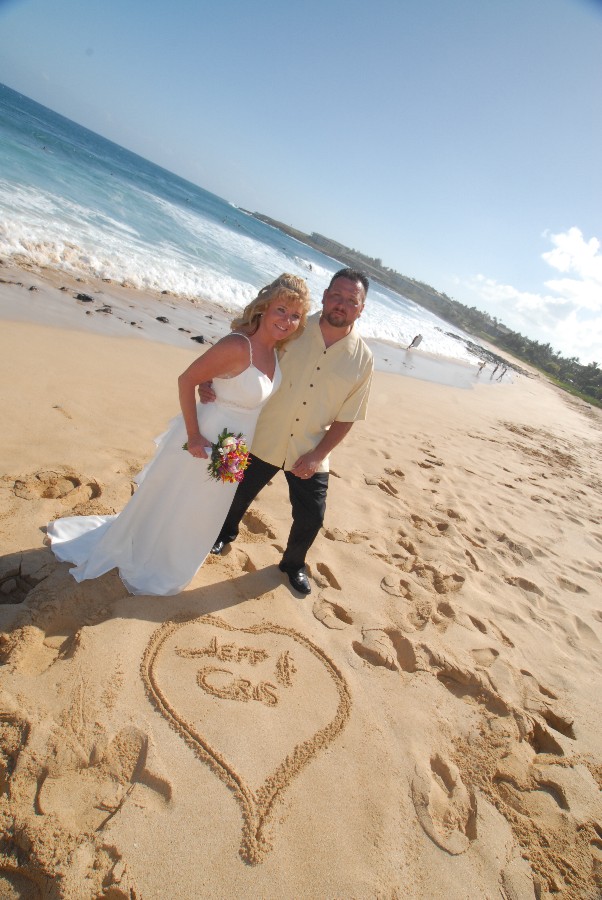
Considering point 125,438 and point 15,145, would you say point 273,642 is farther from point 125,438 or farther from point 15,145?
point 15,145

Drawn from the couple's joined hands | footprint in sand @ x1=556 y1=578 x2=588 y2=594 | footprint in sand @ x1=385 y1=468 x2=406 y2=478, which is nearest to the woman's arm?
the couple's joined hands

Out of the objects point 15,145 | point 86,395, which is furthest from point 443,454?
point 15,145

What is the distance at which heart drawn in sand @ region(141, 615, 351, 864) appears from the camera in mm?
2152

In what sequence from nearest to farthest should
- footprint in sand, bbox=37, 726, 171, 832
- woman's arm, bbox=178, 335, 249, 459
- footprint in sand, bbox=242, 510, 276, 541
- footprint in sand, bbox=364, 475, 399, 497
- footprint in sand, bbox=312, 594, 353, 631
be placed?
1. footprint in sand, bbox=37, 726, 171, 832
2. woman's arm, bbox=178, 335, 249, 459
3. footprint in sand, bbox=312, 594, 353, 631
4. footprint in sand, bbox=242, 510, 276, 541
5. footprint in sand, bbox=364, 475, 399, 497

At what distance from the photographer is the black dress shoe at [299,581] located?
3479 millimetres

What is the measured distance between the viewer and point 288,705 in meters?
2.58

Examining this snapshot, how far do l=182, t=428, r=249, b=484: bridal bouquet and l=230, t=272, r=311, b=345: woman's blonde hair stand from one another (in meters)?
0.69

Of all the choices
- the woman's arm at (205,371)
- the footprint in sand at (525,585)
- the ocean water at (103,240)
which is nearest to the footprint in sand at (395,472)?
the footprint in sand at (525,585)

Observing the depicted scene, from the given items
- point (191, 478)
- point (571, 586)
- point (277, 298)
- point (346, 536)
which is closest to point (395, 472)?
point (346, 536)

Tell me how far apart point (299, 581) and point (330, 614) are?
0.33 m

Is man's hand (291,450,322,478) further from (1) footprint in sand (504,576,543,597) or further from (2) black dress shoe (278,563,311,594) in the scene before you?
(1) footprint in sand (504,576,543,597)

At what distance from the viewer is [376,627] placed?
11.0ft

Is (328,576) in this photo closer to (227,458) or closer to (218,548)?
(218,548)

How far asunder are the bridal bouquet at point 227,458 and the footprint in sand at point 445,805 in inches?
75.6
